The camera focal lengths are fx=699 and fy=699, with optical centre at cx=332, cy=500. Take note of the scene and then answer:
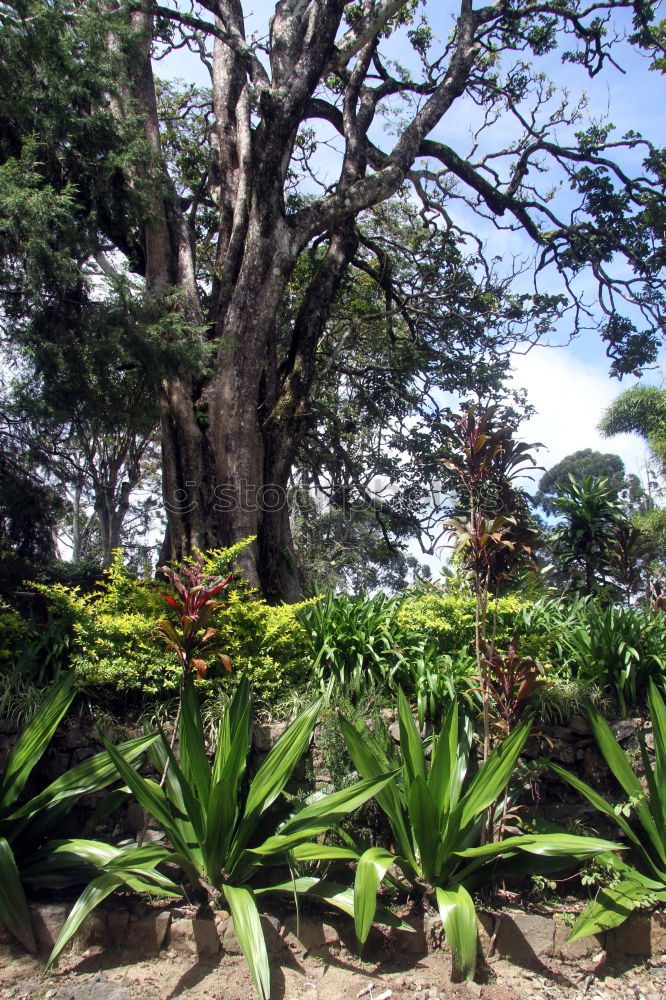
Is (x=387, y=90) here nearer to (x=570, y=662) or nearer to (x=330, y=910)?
(x=570, y=662)

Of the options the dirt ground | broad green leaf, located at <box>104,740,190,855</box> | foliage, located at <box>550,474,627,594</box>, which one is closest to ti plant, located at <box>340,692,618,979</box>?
the dirt ground

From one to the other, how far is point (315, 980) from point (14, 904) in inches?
66.2

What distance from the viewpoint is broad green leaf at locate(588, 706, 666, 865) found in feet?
14.4

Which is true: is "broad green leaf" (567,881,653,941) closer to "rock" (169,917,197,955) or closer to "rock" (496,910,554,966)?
"rock" (496,910,554,966)

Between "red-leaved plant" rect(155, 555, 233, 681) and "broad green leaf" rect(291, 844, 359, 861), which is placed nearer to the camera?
"broad green leaf" rect(291, 844, 359, 861)

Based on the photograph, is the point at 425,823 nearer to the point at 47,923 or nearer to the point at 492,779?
the point at 492,779

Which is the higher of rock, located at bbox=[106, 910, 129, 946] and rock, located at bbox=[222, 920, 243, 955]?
rock, located at bbox=[106, 910, 129, 946]

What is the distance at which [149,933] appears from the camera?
4.00 m

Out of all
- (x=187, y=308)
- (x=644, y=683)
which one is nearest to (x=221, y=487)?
(x=187, y=308)

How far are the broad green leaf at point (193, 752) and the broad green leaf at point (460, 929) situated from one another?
1462mm

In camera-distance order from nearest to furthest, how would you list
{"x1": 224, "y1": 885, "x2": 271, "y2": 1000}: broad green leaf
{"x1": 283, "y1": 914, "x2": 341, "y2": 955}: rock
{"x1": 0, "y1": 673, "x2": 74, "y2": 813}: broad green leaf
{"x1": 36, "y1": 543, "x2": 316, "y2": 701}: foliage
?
{"x1": 224, "y1": 885, "x2": 271, "y2": 1000}: broad green leaf → {"x1": 283, "y1": 914, "x2": 341, "y2": 955}: rock → {"x1": 0, "y1": 673, "x2": 74, "y2": 813}: broad green leaf → {"x1": 36, "y1": 543, "x2": 316, "y2": 701}: foliage

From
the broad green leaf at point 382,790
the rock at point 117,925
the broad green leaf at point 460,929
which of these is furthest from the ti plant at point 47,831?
the broad green leaf at point 460,929

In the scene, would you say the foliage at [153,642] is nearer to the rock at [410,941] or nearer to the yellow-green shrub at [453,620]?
the yellow-green shrub at [453,620]

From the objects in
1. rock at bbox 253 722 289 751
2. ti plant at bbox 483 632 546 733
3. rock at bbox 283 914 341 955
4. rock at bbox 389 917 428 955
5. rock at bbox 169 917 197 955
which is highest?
ti plant at bbox 483 632 546 733
